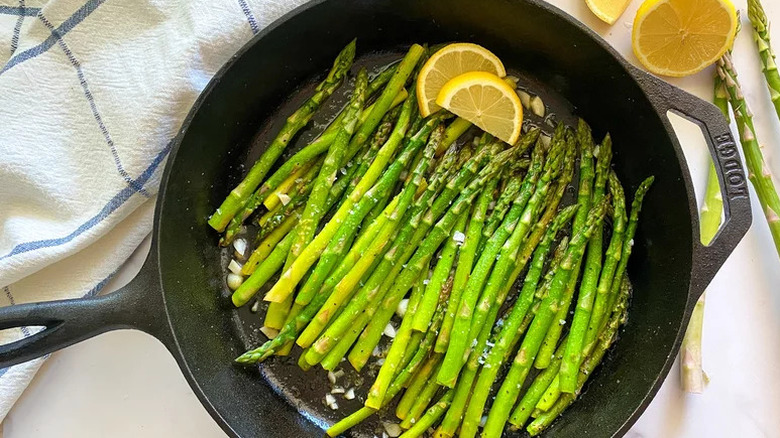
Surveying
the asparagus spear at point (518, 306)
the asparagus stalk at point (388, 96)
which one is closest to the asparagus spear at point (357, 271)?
the asparagus stalk at point (388, 96)

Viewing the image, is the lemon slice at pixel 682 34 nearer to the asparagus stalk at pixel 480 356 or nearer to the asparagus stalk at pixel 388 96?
the asparagus stalk at pixel 480 356

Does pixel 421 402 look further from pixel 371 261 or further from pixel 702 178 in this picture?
pixel 702 178

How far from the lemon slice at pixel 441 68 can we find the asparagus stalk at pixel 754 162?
748mm

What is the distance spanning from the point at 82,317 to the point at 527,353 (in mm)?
1146

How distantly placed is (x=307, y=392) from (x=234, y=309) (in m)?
0.33

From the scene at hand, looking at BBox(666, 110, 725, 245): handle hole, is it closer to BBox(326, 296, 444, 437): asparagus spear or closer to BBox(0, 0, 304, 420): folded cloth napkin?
BBox(326, 296, 444, 437): asparagus spear

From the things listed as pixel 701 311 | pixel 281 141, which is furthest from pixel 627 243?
pixel 281 141

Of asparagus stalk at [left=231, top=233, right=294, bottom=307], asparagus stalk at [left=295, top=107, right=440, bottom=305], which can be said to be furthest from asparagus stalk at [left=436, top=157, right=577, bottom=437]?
asparagus stalk at [left=231, top=233, right=294, bottom=307]

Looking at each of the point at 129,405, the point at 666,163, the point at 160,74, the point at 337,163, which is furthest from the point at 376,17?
the point at 129,405

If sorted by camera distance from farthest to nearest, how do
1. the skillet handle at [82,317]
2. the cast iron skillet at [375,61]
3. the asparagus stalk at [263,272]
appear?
the asparagus stalk at [263,272] < the cast iron skillet at [375,61] < the skillet handle at [82,317]

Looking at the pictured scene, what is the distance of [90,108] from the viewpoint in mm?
1916

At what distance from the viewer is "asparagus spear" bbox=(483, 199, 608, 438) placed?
187 centimetres

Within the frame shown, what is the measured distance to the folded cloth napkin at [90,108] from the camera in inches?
74.0

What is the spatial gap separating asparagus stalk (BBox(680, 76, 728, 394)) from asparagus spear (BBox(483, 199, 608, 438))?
39cm
